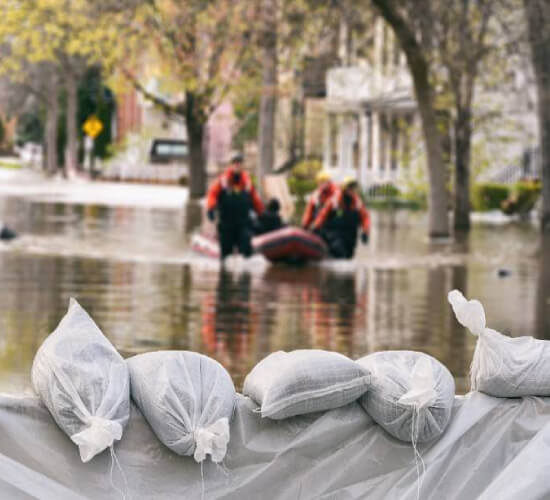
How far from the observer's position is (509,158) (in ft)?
145

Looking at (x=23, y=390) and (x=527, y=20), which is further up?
(x=527, y=20)

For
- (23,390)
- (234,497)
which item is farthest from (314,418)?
(23,390)

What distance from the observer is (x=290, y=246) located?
23391 millimetres

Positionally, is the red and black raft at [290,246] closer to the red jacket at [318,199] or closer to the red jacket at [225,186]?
the red jacket at [318,199]

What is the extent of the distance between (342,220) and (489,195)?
63.6ft

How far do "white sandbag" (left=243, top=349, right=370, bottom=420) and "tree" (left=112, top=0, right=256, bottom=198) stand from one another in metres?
28.7

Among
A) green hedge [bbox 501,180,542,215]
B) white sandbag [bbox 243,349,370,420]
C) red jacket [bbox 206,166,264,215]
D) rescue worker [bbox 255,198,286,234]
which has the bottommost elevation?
green hedge [bbox 501,180,542,215]

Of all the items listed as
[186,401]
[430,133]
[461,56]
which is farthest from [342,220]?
[186,401]

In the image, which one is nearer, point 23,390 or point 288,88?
point 23,390

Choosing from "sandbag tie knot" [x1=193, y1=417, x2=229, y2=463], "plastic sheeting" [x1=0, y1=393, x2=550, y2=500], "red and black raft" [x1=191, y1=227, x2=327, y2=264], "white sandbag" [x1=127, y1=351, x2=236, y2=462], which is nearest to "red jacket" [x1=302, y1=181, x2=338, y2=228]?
"red and black raft" [x1=191, y1=227, x2=327, y2=264]

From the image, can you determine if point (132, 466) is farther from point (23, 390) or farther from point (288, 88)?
point (288, 88)

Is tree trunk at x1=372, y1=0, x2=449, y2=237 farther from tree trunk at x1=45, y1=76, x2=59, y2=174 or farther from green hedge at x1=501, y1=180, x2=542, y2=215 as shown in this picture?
tree trunk at x1=45, y1=76, x2=59, y2=174

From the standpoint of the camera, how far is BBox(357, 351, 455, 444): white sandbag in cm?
509

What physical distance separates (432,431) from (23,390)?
15.8 ft
